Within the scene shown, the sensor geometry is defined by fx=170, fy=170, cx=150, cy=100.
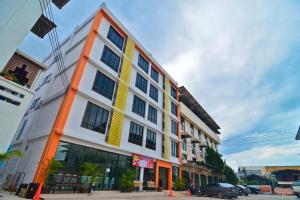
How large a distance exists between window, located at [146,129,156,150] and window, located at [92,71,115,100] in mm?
6762

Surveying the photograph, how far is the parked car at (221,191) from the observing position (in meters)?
15.6

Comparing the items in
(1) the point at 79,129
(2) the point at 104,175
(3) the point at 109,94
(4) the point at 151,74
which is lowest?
(2) the point at 104,175

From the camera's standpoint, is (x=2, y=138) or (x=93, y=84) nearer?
(x=2, y=138)

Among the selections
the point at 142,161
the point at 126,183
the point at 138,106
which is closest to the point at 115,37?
the point at 138,106

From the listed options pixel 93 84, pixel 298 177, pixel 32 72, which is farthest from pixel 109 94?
pixel 298 177

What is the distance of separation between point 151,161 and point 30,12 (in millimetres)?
16145

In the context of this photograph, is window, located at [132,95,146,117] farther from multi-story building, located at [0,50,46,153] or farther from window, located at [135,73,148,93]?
multi-story building, located at [0,50,46,153]

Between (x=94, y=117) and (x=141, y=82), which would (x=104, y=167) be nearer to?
(x=94, y=117)

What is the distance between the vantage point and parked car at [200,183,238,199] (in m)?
15.6

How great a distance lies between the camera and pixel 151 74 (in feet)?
75.8

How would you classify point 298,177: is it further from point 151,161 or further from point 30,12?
point 30,12

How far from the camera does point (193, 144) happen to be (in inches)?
1259

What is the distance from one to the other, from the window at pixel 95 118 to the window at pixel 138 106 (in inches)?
160

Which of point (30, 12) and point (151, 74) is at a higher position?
point (151, 74)
